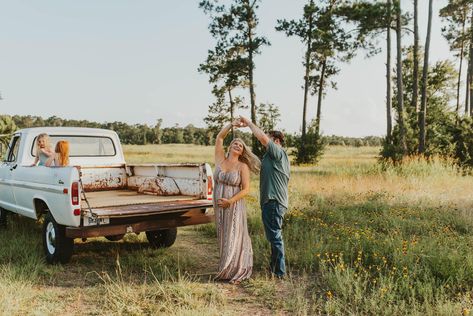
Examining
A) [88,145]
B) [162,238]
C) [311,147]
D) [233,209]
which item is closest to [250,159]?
[233,209]

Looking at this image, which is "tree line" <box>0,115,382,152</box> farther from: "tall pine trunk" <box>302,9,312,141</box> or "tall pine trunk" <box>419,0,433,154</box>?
"tall pine trunk" <box>419,0,433,154</box>

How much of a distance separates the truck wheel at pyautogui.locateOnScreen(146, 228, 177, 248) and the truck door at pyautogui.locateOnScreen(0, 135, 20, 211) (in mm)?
2451

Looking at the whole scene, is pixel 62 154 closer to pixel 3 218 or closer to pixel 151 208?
pixel 151 208

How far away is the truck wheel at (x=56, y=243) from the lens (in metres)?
6.34

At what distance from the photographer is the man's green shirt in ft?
18.9

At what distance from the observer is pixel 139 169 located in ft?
27.5

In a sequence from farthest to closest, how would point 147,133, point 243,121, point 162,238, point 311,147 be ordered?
point 147,133, point 311,147, point 162,238, point 243,121

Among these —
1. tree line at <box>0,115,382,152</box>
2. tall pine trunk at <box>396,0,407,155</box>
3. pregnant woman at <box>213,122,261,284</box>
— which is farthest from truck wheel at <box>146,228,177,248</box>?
tree line at <box>0,115,382,152</box>

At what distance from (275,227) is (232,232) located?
56cm

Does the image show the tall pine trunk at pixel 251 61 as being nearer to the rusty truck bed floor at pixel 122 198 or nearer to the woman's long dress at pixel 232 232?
the rusty truck bed floor at pixel 122 198

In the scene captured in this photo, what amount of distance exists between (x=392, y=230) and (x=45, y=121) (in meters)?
110

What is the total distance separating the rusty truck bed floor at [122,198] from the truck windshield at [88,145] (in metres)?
0.93

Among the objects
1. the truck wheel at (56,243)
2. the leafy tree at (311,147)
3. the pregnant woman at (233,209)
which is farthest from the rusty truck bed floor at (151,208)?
the leafy tree at (311,147)

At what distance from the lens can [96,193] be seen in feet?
26.8
